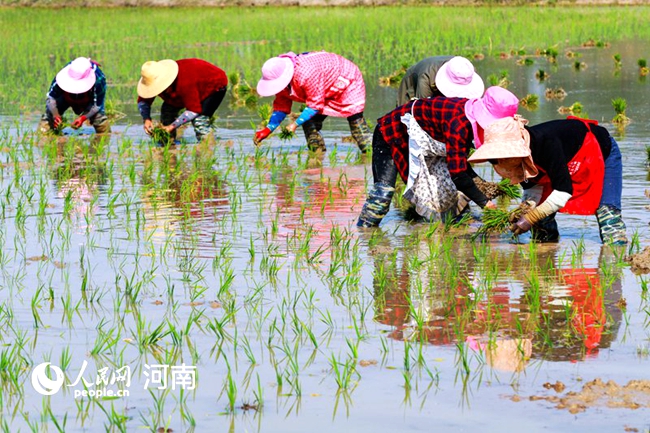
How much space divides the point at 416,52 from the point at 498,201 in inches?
413

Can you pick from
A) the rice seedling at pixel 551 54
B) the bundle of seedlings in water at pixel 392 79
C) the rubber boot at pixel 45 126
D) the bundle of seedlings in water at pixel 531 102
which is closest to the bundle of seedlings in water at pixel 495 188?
the rubber boot at pixel 45 126

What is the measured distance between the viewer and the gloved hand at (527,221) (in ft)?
18.0

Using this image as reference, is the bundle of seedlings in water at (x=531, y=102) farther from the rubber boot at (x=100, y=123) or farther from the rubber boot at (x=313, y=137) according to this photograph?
the rubber boot at (x=100, y=123)

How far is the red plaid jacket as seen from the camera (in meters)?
5.77

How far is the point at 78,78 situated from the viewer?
9.86 m

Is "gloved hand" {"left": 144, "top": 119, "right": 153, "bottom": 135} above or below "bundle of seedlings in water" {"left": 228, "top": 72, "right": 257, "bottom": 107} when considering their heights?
below

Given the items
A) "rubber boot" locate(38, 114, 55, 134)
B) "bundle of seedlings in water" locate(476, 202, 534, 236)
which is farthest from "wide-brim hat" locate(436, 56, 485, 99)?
"rubber boot" locate(38, 114, 55, 134)

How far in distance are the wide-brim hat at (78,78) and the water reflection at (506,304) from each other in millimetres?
4786

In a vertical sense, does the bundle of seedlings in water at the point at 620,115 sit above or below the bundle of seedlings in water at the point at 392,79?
below

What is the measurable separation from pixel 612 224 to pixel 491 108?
0.89m

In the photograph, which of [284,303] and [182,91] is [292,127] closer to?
[182,91]

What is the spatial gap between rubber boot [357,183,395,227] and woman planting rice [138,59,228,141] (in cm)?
322

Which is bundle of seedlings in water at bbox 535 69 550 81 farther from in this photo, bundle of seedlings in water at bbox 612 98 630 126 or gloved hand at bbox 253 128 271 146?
gloved hand at bbox 253 128 271 146

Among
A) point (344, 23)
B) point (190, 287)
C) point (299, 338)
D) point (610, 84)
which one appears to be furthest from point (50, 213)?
point (344, 23)
